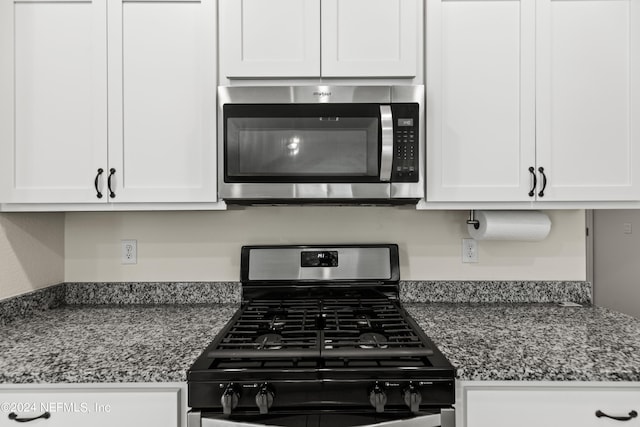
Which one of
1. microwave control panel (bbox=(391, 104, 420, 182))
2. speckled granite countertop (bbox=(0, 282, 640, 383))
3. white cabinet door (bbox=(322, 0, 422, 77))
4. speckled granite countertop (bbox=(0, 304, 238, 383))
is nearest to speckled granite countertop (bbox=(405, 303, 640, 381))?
speckled granite countertop (bbox=(0, 282, 640, 383))

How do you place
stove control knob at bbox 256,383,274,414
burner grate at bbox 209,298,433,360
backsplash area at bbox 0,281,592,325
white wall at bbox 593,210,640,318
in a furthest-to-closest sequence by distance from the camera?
white wall at bbox 593,210,640,318, backsplash area at bbox 0,281,592,325, burner grate at bbox 209,298,433,360, stove control knob at bbox 256,383,274,414

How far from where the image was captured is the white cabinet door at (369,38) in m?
1.51

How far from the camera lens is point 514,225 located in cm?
170

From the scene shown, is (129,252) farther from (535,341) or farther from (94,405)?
(535,341)

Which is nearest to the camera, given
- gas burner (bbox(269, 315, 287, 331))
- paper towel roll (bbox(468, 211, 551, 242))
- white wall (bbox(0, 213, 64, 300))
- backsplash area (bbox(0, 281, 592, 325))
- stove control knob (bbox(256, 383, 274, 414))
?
stove control knob (bbox(256, 383, 274, 414))

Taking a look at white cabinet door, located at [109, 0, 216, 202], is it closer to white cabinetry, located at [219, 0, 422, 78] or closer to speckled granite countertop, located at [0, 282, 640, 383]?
white cabinetry, located at [219, 0, 422, 78]

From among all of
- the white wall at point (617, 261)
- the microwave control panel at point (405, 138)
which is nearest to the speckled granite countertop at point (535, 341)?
the microwave control panel at point (405, 138)

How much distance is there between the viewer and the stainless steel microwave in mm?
1481

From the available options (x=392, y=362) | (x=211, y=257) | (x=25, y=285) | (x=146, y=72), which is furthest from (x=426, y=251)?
(x=25, y=285)

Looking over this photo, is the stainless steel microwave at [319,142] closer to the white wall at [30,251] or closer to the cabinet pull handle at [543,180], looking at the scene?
the cabinet pull handle at [543,180]

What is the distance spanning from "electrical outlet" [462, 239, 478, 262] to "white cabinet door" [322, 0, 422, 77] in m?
0.83

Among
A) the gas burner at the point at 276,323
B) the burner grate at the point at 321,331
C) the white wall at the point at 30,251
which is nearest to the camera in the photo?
the burner grate at the point at 321,331

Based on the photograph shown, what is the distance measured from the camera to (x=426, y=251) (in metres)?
1.90

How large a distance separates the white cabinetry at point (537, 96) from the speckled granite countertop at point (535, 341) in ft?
1.55
